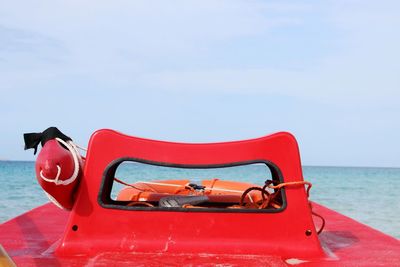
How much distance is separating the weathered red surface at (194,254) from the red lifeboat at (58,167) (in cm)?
24

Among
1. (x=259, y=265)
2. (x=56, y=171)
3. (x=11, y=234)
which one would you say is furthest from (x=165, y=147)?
(x=11, y=234)

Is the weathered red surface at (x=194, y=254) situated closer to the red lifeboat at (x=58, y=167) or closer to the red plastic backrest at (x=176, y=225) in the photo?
the red plastic backrest at (x=176, y=225)

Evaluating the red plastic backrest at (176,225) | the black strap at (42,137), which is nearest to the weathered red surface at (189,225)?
the red plastic backrest at (176,225)

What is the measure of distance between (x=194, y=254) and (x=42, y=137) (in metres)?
0.93

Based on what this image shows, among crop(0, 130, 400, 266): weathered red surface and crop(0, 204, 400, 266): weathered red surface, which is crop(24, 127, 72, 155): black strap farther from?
crop(0, 204, 400, 266): weathered red surface

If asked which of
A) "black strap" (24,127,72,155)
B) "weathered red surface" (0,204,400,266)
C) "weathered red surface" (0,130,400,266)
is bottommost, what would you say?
"weathered red surface" (0,204,400,266)

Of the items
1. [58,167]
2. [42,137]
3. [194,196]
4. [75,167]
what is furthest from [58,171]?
[194,196]

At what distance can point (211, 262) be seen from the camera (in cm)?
250

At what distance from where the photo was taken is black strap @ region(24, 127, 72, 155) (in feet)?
9.21

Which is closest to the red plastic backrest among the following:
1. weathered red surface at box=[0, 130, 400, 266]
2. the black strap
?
weathered red surface at box=[0, 130, 400, 266]

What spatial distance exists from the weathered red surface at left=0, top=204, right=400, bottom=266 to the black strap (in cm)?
51

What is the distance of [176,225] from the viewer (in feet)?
8.83

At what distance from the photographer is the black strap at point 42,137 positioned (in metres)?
2.81

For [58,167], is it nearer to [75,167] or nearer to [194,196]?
[75,167]
